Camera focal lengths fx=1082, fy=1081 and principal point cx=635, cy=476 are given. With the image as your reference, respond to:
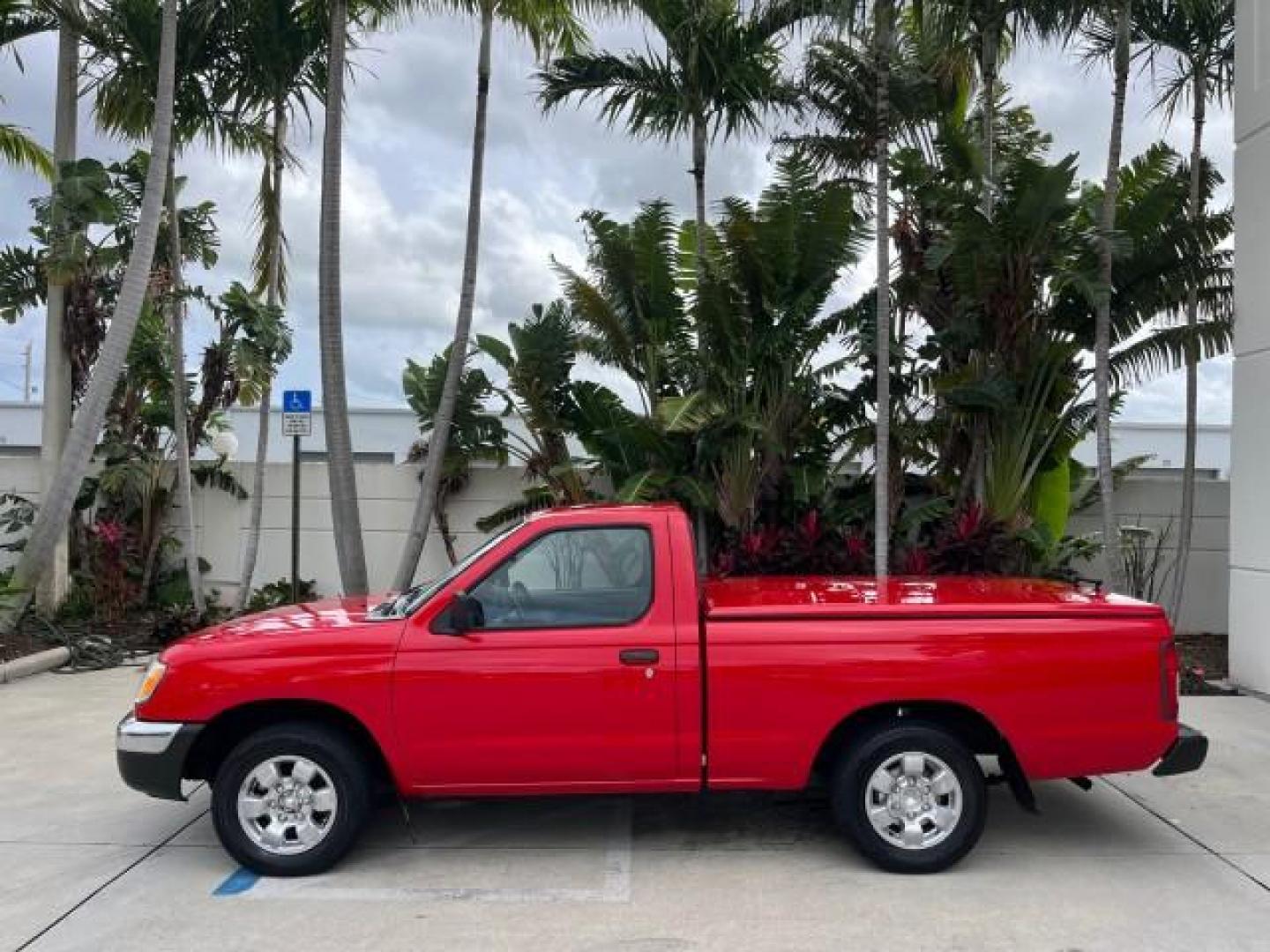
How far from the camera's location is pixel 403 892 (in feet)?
16.1

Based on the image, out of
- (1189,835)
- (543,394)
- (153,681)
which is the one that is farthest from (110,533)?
(1189,835)

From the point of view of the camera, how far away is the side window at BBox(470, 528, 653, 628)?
5133 mm

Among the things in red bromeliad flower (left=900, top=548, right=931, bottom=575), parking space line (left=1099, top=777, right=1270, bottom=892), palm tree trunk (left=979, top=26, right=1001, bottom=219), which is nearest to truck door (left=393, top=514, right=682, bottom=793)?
parking space line (left=1099, top=777, right=1270, bottom=892)

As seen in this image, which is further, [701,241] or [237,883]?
[701,241]

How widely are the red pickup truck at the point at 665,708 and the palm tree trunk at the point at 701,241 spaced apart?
21.0 feet

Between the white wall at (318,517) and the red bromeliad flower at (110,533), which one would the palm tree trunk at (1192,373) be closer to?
the white wall at (318,517)

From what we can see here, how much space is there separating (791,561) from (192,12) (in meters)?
8.49

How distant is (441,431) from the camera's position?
11.9 metres

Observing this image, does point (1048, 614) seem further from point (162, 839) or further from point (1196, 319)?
point (1196, 319)

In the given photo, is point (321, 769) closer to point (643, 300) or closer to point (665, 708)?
point (665, 708)

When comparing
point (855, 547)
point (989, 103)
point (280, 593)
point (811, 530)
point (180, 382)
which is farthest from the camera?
point (280, 593)

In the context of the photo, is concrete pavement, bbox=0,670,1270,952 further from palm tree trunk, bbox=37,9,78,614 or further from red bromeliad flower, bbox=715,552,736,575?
palm tree trunk, bbox=37,9,78,614

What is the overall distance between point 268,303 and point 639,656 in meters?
9.22

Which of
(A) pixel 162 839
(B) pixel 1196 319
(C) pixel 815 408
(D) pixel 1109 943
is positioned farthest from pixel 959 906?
(B) pixel 1196 319
